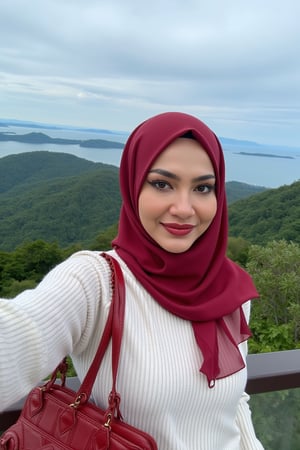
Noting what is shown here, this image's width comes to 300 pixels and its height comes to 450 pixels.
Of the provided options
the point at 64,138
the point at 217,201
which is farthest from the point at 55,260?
the point at 64,138

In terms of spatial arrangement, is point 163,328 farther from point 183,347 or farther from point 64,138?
point 64,138

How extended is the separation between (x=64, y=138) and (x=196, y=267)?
152 feet

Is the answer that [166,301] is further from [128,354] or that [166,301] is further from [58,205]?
[58,205]

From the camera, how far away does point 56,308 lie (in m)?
0.85

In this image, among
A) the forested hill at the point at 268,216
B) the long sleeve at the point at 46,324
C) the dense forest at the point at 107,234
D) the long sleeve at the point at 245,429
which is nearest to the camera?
the long sleeve at the point at 46,324

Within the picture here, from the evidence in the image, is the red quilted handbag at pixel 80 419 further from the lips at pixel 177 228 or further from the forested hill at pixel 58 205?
the forested hill at pixel 58 205

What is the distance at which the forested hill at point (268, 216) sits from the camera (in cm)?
1622

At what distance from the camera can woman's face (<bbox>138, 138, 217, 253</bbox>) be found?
1069mm

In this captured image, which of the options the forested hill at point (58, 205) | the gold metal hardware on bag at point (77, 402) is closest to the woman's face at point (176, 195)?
the gold metal hardware on bag at point (77, 402)

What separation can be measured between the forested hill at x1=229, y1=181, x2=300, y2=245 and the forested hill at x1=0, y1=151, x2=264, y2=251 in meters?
1.29

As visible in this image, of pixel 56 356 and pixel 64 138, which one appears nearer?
pixel 56 356

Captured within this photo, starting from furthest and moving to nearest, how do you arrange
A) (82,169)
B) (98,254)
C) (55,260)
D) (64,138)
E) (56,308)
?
(64,138) < (82,169) < (55,260) < (98,254) < (56,308)

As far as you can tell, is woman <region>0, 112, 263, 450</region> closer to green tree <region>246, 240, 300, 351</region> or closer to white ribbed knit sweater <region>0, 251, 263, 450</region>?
white ribbed knit sweater <region>0, 251, 263, 450</region>

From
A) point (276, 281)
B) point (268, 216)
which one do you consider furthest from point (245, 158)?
point (276, 281)
